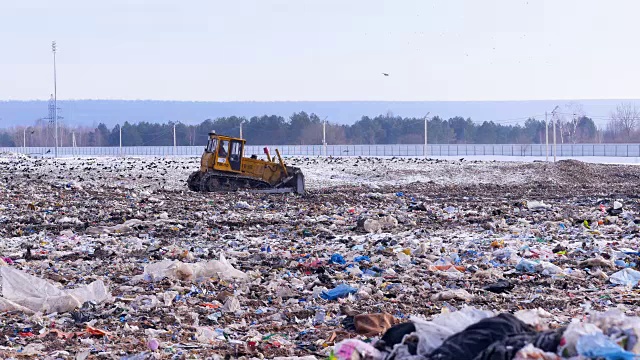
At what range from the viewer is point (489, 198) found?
20.6 meters

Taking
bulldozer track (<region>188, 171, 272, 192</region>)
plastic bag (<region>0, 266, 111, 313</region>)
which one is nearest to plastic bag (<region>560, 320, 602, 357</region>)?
plastic bag (<region>0, 266, 111, 313</region>)

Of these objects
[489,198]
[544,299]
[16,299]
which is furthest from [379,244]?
[489,198]

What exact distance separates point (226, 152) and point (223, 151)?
86 millimetres

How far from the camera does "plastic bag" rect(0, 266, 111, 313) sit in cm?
703

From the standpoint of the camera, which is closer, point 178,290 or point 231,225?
point 178,290

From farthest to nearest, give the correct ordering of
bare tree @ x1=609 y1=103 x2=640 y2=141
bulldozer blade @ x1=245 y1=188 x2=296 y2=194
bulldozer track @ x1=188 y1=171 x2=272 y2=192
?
bare tree @ x1=609 y1=103 x2=640 y2=141 → bulldozer track @ x1=188 y1=171 x2=272 y2=192 → bulldozer blade @ x1=245 y1=188 x2=296 y2=194

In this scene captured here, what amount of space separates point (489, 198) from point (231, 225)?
8572 millimetres

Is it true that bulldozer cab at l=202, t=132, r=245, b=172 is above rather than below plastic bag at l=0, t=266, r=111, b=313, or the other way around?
above

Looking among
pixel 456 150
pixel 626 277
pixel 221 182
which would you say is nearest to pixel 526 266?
pixel 626 277

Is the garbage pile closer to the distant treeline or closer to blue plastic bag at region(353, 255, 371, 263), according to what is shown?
blue plastic bag at region(353, 255, 371, 263)

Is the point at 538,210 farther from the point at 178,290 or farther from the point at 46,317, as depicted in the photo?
the point at 46,317

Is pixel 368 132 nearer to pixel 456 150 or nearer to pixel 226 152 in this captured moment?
pixel 456 150

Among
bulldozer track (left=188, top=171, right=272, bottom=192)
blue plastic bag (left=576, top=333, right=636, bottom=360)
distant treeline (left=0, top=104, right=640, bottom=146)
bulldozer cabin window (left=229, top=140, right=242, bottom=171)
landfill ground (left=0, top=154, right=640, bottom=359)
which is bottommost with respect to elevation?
landfill ground (left=0, top=154, right=640, bottom=359)

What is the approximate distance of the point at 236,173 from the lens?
943 inches
